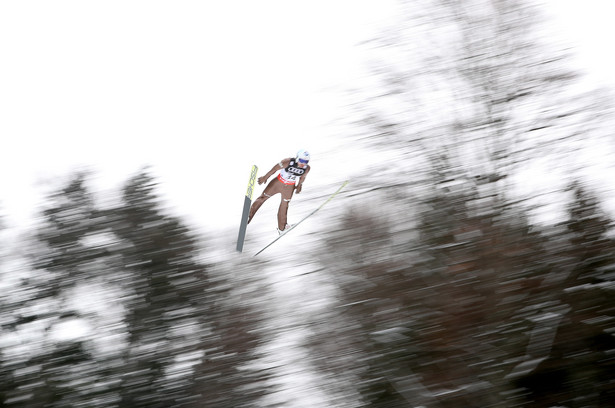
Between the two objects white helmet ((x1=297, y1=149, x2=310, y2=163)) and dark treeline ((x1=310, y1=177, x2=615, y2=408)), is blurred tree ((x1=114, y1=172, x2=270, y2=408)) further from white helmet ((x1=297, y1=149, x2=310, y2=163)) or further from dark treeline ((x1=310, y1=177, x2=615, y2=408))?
white helmet ((x1=297, y1=149, x2=310, y2=163))

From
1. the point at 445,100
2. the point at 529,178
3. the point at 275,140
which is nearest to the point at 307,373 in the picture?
the point at 529,178

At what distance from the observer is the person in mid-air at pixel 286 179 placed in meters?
9.55

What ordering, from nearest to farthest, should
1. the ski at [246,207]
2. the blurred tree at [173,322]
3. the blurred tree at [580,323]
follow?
1. the blurred tree at [580,323]
2. the blurred tree at [173,322]
3. the ski at [246,207]

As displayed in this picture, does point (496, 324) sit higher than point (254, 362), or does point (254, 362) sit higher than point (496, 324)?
point (496, 324)

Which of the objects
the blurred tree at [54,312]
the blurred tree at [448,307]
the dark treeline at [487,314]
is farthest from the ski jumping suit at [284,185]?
the blurred tree at [54,312]

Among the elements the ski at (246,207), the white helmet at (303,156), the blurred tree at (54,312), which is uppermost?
the white helmet at (303,156)

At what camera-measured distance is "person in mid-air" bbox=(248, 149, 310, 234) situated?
9555mm

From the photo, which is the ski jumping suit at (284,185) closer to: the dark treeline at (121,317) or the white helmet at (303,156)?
the white helmet at (303,156)

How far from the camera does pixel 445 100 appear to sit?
1113cm

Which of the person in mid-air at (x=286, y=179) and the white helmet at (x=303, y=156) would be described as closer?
the white helmet at (x=303, y=156)

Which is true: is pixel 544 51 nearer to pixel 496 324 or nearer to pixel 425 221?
pixel 425 221

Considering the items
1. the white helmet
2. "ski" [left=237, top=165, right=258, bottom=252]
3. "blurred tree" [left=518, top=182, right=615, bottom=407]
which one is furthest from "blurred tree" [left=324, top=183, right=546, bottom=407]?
"ski" [left=237, top=165, right=258, bottom=252]

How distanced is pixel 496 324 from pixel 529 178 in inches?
176

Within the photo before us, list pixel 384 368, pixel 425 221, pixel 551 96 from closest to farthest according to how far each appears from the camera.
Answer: pixel 384 368, pixel 425 221, pixel 551 96
